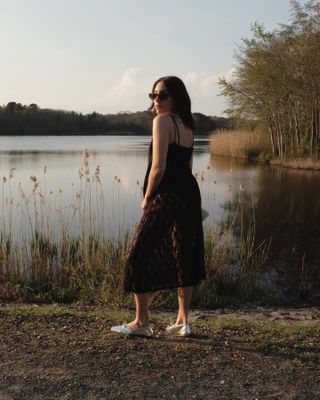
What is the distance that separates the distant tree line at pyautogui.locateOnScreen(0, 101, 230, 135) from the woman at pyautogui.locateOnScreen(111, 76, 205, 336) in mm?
70023

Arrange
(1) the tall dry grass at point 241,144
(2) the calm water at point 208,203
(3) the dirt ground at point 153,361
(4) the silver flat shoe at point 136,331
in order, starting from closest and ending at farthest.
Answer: (3) the dirt ground at point 153,361 < (4) the silver flat shoe at point 136,331 < (2) the calm water at point 208,203 < (1) the tall dry grass at point 241,144

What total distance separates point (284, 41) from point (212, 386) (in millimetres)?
24942

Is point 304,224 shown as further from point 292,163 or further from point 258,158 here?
point 258,158

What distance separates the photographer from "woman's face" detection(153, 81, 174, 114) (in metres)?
3.50

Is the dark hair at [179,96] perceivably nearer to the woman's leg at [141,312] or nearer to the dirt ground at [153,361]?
the woman's leg at [141,312]

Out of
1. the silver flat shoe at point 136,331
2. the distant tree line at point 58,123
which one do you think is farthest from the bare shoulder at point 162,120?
the distant tree line at point 58,123

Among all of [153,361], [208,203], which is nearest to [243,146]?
[208,203]

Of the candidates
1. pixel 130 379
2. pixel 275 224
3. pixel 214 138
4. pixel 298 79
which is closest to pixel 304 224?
pixel 275 224

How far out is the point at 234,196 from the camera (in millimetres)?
16188

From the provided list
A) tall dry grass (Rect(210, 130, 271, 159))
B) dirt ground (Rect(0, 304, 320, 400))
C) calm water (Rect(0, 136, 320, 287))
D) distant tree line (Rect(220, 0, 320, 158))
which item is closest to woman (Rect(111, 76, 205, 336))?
dirt ground (Rect(0, 304, 320, 400))

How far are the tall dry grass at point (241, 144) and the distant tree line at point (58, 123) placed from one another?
39.9 meters

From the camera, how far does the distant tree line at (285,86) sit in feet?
79.3

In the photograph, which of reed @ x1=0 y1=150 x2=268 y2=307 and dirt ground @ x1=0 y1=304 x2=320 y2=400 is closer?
dirt ground @ x1=0 y1=304 x2=320 y2=400

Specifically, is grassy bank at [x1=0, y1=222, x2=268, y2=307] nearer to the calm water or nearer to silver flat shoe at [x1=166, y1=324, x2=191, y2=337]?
the calm water
